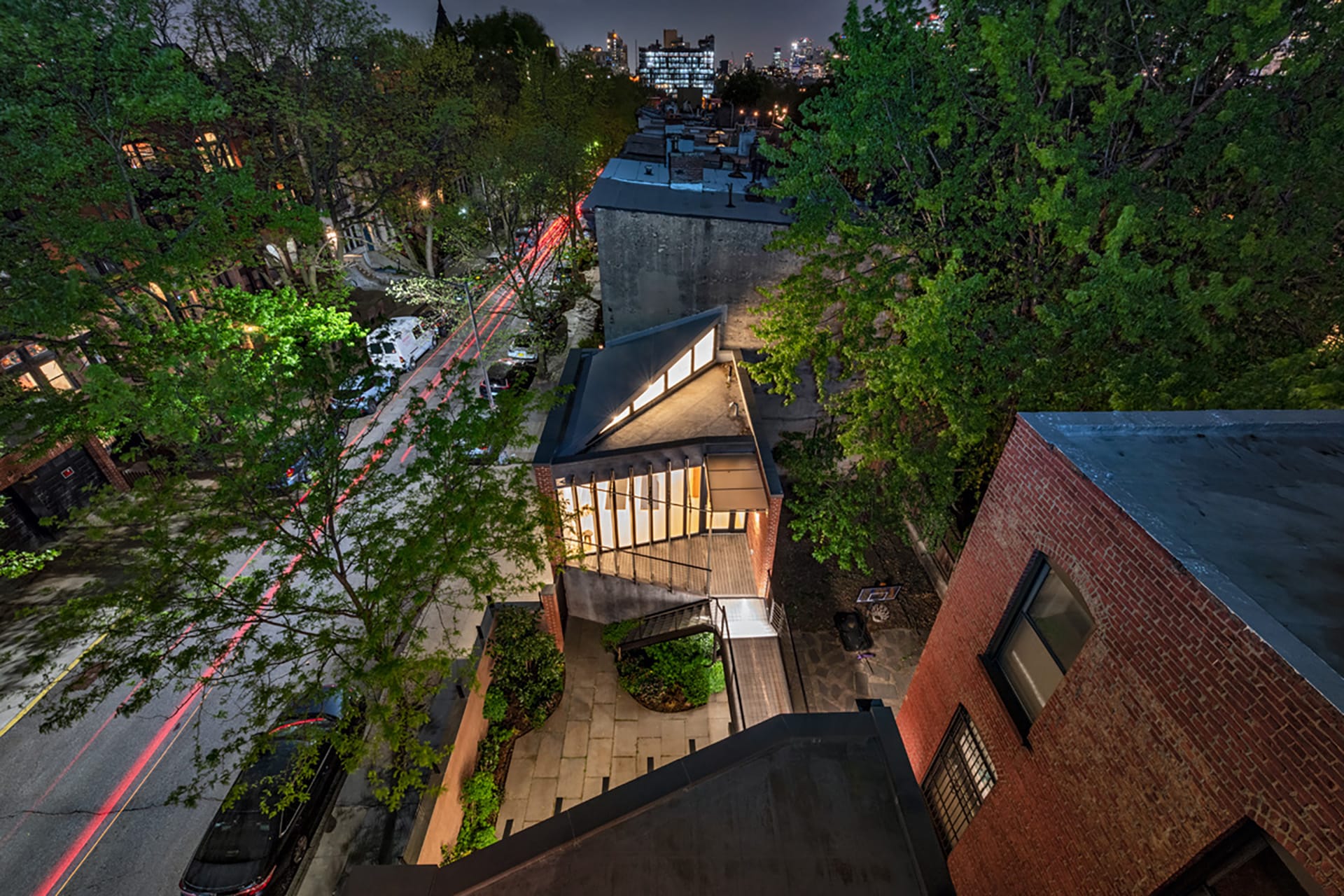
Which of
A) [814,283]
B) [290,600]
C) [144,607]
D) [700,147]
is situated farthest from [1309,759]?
[700,147]

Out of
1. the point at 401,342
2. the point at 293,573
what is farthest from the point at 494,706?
the point at 401,342

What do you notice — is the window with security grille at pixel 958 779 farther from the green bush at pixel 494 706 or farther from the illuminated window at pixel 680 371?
the illuminated window at pixel 680 371

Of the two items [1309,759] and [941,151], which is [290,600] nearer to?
[1309,759]

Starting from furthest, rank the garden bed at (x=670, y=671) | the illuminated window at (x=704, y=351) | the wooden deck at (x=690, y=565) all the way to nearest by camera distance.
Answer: the illuminated window at (x=704, y=351) → the wooden deck at (x=690, y=565) → the garden bed at (x=670, y=671)

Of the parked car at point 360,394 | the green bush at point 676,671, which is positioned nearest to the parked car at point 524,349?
the parked car at point 360,394

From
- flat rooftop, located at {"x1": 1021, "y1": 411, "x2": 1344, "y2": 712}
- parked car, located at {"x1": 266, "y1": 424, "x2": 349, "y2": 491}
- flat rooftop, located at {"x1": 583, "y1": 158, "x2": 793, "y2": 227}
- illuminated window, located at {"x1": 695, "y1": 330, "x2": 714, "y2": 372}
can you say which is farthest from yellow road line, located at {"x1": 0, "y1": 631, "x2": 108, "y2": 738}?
flat rooftop, located at {"x1": 1021, "y1": 411, "x2": 1344, "y2": 712}

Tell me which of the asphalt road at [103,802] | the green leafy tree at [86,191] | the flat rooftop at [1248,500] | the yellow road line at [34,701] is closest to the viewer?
the flat rooftop at [1248,500]

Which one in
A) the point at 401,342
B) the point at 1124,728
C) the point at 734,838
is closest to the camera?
the point at 1124,728

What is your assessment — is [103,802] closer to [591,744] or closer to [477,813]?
[477,813]
